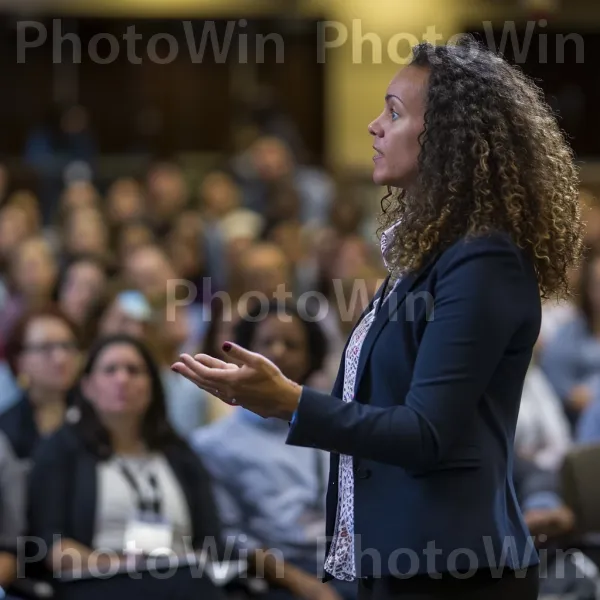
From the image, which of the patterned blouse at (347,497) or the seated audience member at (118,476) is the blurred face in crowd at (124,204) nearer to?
the seated audience member at (118,476)

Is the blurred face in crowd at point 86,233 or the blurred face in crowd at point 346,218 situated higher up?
the blurred face in crowd at point 346,218

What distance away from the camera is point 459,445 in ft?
5.03

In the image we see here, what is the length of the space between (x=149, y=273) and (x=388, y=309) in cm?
392

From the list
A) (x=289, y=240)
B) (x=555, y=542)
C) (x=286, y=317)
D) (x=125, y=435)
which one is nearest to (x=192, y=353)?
(x=286, y=317)

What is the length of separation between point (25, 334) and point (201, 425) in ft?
2.47

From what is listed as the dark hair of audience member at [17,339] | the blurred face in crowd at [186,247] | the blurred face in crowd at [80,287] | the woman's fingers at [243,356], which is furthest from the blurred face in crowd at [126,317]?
the woman's fingers at [243,356]

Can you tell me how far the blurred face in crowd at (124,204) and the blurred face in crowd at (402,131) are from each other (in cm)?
580

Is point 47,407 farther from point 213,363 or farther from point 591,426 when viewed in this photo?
point 213,363

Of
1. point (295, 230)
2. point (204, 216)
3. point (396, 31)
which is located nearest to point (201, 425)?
point (295, 230)

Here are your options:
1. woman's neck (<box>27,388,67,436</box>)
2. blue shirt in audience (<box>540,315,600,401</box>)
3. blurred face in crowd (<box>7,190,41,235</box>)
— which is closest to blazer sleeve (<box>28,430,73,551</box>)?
woman's neck (<box>27,388,67,436</box>)

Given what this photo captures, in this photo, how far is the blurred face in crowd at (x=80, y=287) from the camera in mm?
4975

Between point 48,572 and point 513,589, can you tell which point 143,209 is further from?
point 513,589

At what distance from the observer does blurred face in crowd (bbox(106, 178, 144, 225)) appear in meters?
7.48

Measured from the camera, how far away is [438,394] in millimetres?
1481
